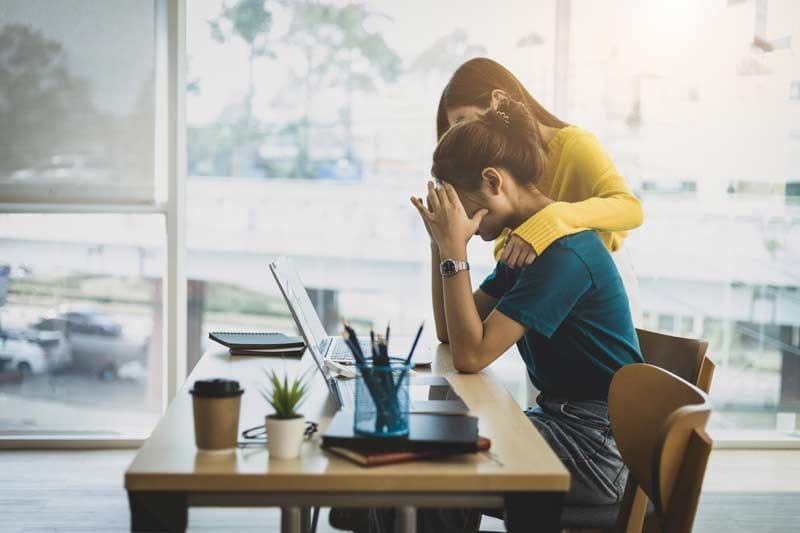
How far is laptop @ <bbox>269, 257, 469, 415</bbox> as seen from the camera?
154cm

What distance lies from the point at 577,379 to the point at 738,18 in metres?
2.58

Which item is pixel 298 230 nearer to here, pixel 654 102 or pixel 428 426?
pixel 654 102

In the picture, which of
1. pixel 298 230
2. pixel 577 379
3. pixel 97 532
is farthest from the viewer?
pixel 298 230

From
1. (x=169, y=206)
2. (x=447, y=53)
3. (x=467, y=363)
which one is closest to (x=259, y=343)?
(x=467, y=363)

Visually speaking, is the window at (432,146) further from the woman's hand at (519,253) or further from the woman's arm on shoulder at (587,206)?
the woman's hand at (519,253)

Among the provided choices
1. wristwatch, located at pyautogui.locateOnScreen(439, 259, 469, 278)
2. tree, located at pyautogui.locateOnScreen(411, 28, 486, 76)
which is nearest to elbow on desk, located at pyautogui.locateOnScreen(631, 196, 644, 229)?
wristwatch, located at pyautogui.locateOnScreen(439, 259, 469, 278)

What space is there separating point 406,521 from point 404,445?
36cm

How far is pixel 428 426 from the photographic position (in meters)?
1.37

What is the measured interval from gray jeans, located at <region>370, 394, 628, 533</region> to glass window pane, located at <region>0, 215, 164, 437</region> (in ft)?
7.76

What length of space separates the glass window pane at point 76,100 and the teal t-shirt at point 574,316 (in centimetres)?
240

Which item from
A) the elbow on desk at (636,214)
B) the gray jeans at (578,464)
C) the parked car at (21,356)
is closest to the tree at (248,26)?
the parked car at (21,356)

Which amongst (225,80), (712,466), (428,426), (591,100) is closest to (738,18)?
(591,100)

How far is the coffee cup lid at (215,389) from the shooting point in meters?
1.30

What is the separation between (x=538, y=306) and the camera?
70.3 inches
